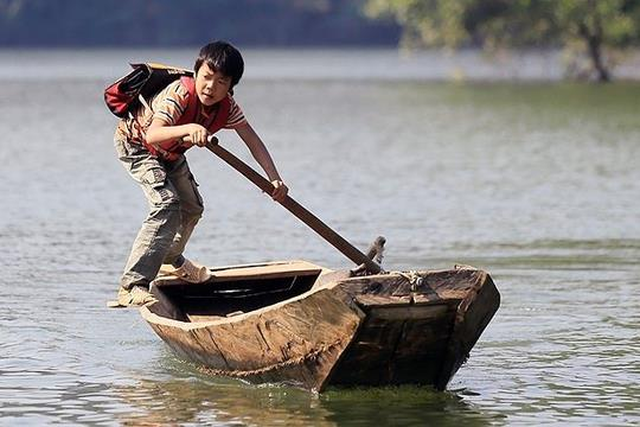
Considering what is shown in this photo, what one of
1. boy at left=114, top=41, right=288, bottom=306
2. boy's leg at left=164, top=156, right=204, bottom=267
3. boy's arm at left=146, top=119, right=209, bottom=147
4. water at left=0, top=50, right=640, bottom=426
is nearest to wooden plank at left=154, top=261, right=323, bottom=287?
water at left=0, top=50, right=640, bottom=426

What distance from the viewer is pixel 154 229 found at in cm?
1040

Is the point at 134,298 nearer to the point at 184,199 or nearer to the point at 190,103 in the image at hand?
the point at 184,199

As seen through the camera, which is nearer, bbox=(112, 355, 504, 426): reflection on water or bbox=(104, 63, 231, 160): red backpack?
bbox=(112, 355, 504, 426): reflection on water

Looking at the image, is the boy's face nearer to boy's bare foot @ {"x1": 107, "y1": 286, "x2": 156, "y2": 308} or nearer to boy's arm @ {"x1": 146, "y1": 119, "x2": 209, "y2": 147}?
boy's arm @ {"x1": 146, "y1": 119, "x2": 209, "y2": 147}

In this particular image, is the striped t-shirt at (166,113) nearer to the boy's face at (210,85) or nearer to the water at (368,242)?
the boy's face at (210,85)

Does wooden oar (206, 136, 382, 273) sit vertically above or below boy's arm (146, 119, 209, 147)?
below

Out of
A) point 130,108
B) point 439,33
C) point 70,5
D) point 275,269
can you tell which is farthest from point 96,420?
point 70,5

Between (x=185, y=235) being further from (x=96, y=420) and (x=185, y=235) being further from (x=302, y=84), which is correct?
(x=302, y=84)

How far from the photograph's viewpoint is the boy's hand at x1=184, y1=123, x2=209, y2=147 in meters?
9.56

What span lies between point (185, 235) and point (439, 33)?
43974 millimetres

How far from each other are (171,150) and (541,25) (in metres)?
42.5

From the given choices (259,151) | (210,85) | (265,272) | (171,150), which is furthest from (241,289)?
(210,85)

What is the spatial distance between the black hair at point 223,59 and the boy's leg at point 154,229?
0.82 meters

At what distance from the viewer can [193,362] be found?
10539mm
